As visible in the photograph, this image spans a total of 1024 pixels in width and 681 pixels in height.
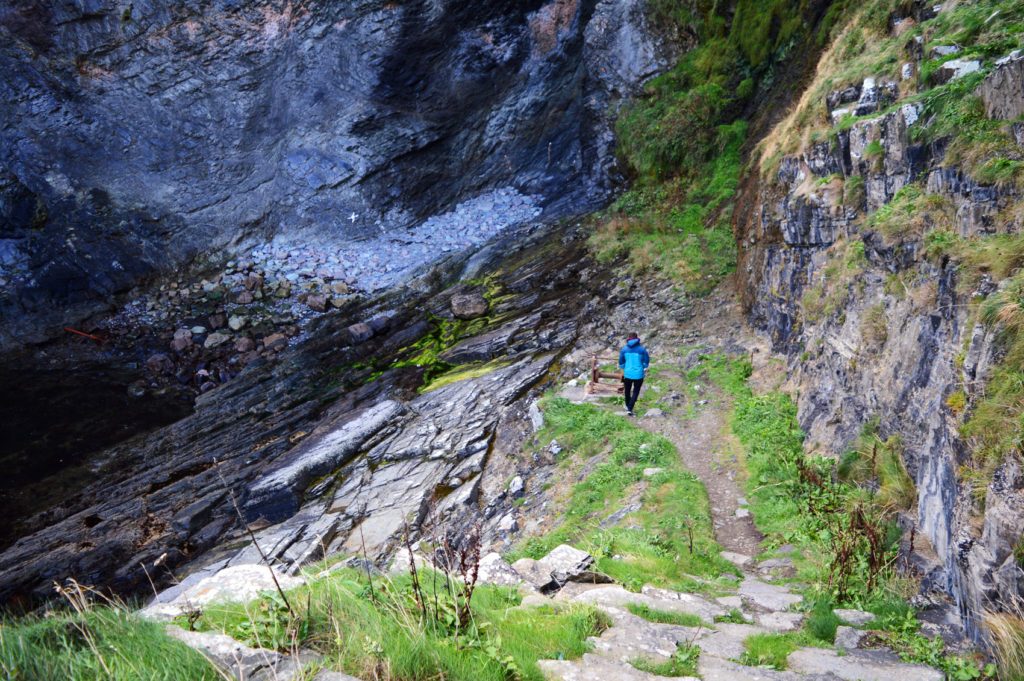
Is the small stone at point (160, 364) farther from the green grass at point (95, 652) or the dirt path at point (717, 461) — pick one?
the green grass at point (95, 652)

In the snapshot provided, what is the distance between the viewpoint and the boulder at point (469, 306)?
17.9 meters

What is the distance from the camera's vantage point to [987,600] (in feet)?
13.7

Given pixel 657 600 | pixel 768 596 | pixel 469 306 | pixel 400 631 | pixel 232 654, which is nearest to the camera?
pixel 232 654

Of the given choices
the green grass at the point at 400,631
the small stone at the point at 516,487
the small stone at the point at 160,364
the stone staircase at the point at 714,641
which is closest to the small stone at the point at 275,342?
the small stone at the point at 160,364

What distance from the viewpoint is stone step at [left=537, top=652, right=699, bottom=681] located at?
349cm

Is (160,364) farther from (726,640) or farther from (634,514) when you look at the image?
(726,640)

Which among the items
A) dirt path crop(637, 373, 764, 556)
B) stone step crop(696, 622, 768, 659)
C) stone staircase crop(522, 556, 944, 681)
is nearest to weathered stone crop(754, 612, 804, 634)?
stone staircase crop(522, 556, 944, 681)

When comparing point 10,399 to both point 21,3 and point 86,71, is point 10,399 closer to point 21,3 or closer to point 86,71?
point 86,71

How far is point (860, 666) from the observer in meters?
4.06

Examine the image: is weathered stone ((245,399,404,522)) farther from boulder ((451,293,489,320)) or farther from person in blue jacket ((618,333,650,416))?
person in blue jacket ((618,333,650,416))

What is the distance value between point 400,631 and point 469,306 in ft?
49.1

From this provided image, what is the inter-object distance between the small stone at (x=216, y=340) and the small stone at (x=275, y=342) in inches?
64.8

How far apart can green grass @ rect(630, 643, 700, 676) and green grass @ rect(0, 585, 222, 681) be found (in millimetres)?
2581

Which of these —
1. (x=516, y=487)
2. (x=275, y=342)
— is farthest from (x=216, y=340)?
(x=516, y=487)
